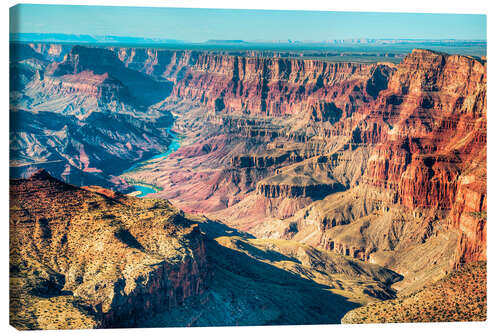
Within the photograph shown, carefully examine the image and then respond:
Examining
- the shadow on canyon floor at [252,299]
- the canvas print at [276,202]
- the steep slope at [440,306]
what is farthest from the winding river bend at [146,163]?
the steep slope at [440,306]

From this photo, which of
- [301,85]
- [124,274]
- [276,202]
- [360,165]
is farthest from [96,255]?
[301,85]

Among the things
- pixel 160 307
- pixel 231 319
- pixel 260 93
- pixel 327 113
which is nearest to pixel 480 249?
pixel 231 319

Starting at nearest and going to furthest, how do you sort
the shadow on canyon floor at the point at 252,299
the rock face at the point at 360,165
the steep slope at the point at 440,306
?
the steep slope at the point at 440,306
the shadow on canyon floor at the point at 252,299
the rock face at the point at 360,165

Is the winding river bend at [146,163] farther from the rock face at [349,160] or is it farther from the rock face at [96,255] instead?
the rock face at [96,255]

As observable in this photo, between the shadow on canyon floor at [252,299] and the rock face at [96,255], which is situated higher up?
the rock face at [96,255]

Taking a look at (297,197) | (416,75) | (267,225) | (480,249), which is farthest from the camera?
(416,75)

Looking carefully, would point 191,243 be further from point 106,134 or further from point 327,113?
point 106,134

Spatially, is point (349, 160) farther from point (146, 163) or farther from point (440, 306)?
point (440, 306)
